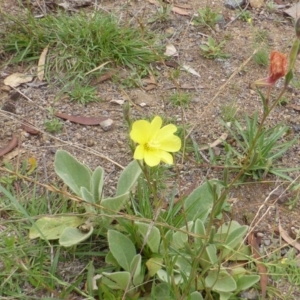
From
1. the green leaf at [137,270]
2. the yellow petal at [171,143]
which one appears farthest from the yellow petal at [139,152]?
the green leaf at [137,270]

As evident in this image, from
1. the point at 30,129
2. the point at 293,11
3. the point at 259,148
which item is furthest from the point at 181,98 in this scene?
the point at 293,11

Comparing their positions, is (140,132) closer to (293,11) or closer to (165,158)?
(165,158)

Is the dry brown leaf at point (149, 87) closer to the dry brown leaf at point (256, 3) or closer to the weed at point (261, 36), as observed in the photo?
the weed at point (261, 36)

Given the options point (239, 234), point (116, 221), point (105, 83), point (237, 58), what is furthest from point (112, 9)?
point (239, 234)

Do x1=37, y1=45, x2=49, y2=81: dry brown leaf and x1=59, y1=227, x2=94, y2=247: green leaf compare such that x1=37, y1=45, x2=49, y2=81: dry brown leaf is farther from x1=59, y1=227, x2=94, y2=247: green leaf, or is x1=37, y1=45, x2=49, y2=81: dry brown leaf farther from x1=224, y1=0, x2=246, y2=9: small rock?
x1=224, y1=0, x2=246, y2=9: small rock

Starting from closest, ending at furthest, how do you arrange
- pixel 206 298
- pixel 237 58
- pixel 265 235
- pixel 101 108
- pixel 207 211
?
pixel 206 298 < pixel 207 211 < pixel 265 235 < pixel 101 108 < pixel 237 58

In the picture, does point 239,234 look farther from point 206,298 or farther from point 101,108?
point 101,108
